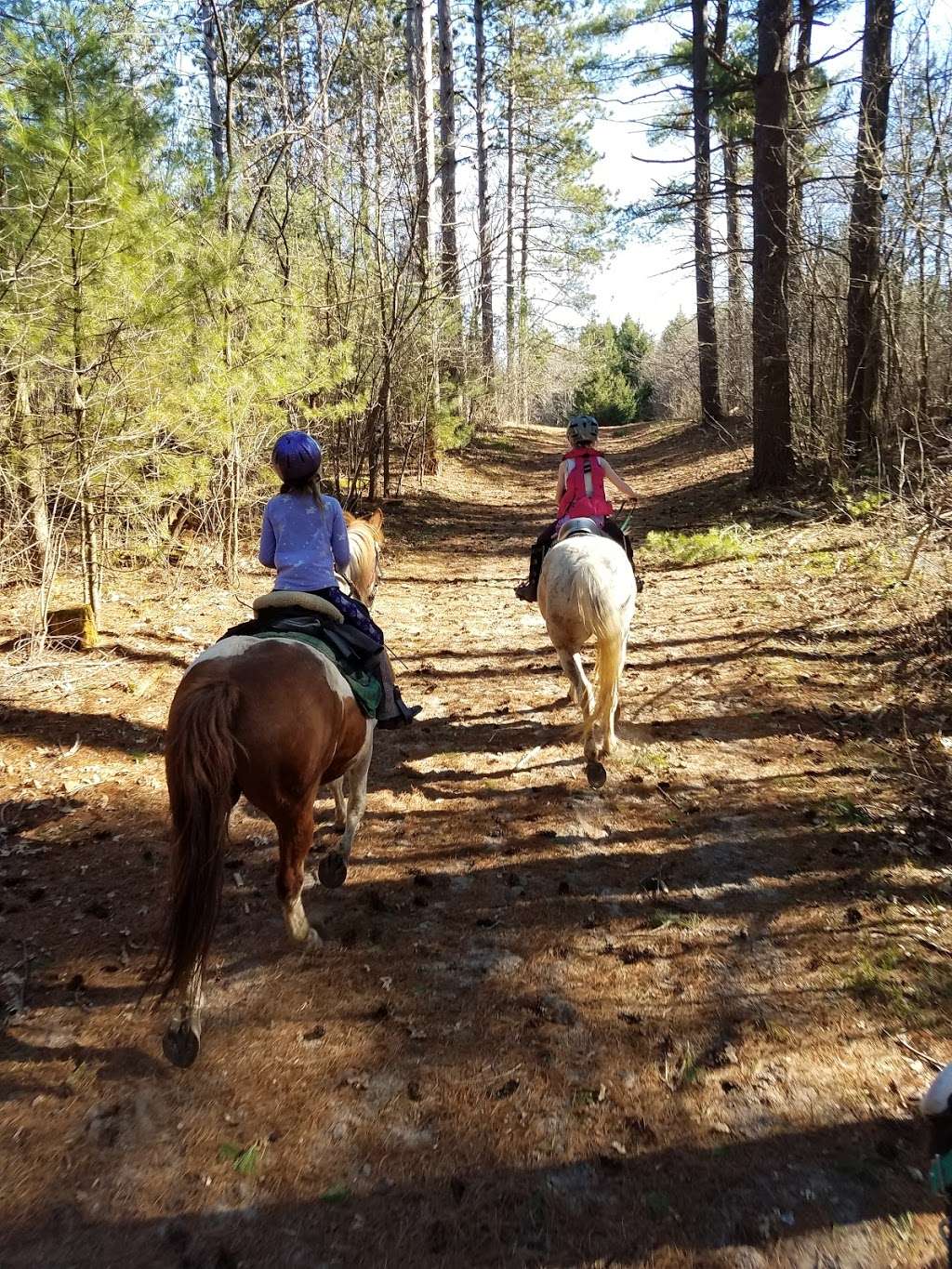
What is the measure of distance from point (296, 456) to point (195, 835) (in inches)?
82.7

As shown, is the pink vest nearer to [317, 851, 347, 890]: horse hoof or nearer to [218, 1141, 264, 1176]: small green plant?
[317, 851, 347, 890]: horse hoof

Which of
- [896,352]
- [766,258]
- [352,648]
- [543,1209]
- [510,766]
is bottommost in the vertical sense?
[543,1209]

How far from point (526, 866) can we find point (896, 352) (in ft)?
26.4

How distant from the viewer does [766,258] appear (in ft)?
40.1

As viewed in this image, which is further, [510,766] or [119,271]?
[119,271]

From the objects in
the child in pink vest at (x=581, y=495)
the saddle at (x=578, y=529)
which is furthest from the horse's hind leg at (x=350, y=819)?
the child in pink vest at (x=581, y=495)

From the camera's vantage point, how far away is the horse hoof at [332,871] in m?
4.14

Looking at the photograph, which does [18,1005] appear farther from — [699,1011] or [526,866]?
[699,1011]

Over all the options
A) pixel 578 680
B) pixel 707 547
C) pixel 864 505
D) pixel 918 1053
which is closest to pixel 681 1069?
pixel 918 1053

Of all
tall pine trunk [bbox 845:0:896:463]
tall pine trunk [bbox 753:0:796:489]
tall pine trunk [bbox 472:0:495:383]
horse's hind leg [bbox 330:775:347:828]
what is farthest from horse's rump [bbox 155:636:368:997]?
tall pine trunk [bbox 472:0:495:383]

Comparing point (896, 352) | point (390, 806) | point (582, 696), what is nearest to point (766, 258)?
point (896, 352)

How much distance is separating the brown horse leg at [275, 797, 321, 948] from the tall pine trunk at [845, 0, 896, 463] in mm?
8485

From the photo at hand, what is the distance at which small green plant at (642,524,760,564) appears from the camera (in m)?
10.8

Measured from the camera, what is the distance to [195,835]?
2822 mm
